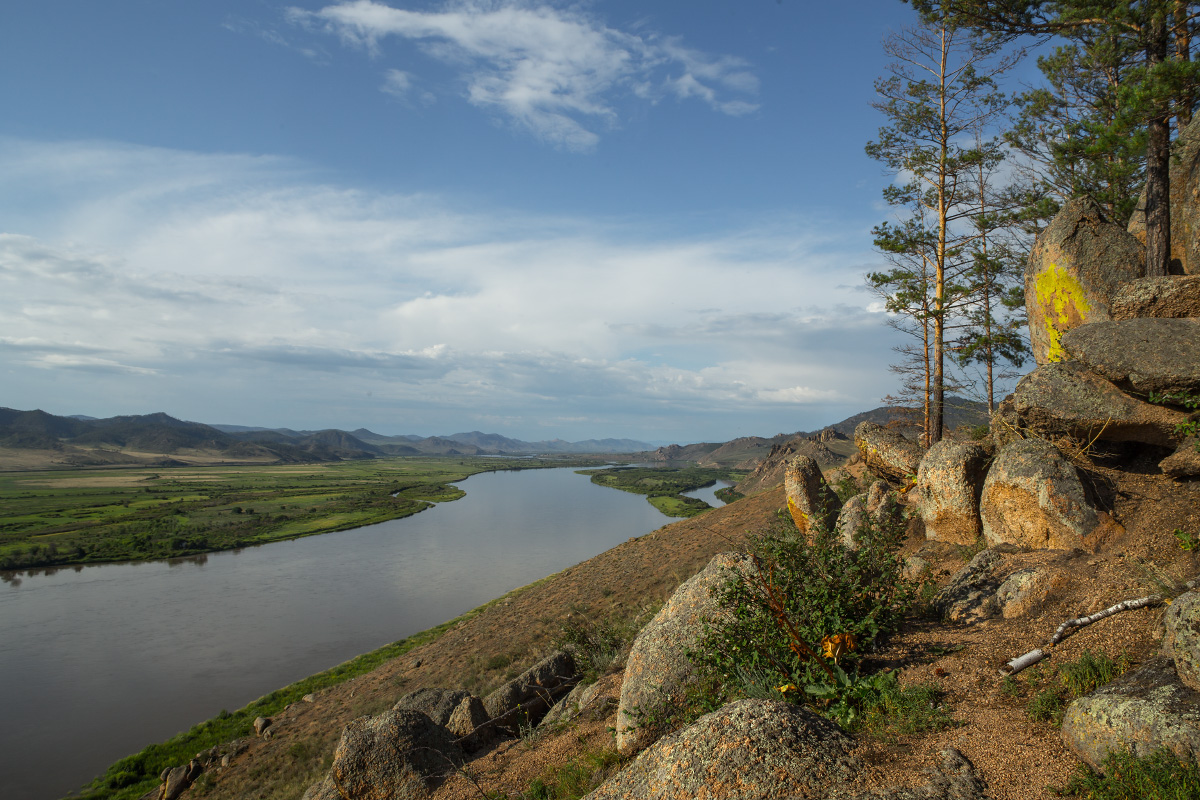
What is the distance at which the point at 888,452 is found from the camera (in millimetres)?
17812

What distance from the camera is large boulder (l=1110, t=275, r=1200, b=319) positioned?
10820mm

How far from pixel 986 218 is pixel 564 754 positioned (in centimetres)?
2073

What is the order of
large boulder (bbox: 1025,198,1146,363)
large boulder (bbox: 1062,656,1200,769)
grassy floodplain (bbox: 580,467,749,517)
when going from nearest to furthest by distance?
1. large boulder (bbox: 1062,656,1200,769)
2. large boulder (bbox: 1025,198,1146,363)
3. grassy floodplain (bbox: 580,467,749,517)

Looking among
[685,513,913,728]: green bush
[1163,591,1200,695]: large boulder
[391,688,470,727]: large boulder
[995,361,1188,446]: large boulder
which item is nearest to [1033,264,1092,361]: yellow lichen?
[995,361,1188,446]: large boulder

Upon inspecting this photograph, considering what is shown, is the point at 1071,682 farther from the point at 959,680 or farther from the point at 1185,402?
the point at 1185,402

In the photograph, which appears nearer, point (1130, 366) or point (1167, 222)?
point (1130, 366)

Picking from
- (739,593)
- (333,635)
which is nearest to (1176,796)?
(739,593)

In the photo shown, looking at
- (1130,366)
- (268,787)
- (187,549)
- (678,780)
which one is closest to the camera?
(678,780)

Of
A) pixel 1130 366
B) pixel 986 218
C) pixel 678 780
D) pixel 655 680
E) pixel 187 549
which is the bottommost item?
pixel 187 549

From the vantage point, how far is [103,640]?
30.8m

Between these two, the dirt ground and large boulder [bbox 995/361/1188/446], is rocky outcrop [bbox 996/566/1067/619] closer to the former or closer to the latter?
the dirt ground

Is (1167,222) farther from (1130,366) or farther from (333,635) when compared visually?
(333,635)

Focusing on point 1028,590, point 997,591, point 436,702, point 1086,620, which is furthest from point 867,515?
point 436,702

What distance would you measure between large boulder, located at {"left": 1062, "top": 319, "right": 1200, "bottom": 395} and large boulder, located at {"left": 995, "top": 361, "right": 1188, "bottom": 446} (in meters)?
0.36
